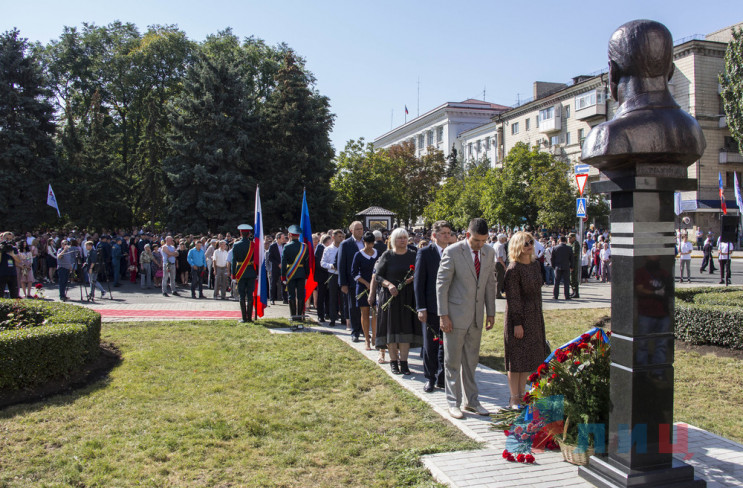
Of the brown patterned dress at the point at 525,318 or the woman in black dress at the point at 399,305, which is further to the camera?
the woman in black dress at the point at 399,305

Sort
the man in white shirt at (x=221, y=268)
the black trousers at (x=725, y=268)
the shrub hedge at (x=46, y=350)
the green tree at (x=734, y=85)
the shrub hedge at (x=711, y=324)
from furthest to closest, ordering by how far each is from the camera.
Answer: the green tree at (x=734, y=85) → the black trousers at (x=725, y=268) → the man in white shirt at (x=221, y=268) → the shrub hedge at (x=711, y=324) → the shrub hedge at (x=46, y=350)

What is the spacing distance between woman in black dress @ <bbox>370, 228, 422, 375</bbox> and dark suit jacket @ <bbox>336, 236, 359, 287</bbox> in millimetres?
2244

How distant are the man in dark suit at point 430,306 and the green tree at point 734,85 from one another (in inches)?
1468

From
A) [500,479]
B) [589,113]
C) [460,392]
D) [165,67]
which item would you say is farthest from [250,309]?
[589,113]

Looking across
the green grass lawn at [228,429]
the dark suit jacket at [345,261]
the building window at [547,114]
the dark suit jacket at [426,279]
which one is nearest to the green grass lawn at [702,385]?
the dark suit jacket at [426,279]

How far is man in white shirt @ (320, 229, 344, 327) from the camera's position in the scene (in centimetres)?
1215

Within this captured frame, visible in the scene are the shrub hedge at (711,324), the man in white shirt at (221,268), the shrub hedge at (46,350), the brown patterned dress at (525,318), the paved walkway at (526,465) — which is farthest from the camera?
the man in white shirt at (221,268)

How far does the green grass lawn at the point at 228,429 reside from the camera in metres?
4.66

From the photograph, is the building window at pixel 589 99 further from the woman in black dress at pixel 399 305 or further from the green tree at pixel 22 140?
the woman in black dress at pixel 399 305

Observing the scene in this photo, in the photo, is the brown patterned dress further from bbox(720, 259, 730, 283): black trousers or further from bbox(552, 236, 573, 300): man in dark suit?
bbox(720, 259, 730, 283): black trousers

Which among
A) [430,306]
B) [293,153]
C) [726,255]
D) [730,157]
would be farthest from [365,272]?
[730,157]

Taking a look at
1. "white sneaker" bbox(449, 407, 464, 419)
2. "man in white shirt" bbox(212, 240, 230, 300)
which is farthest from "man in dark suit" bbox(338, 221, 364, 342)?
"man in white shirt" bbox(212, 240, 230, 300)

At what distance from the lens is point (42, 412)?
6246 millimetres

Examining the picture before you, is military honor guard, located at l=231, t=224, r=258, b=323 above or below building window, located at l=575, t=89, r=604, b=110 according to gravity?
below
